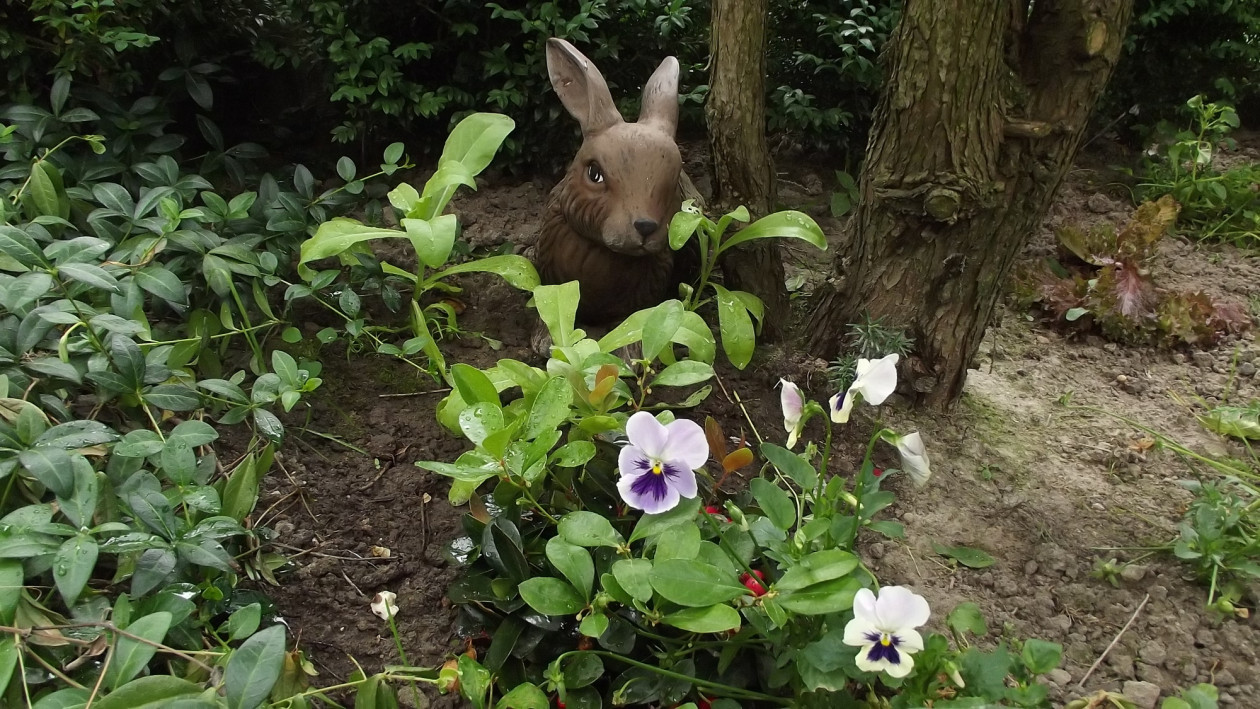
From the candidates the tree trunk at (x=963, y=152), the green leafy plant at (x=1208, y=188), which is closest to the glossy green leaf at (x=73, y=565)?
the tree trunk at (x=963, y=152)

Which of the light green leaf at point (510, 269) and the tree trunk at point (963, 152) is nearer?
the tree trunk at point (963, 152)

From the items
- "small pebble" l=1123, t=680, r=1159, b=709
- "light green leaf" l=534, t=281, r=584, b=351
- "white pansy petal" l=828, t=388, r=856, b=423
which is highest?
"white pansy petal" l=828, t=388, r=856, b=423

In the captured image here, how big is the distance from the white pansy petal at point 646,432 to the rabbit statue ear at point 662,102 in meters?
1.14

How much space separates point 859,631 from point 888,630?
4cm

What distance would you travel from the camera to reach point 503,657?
1.57 m

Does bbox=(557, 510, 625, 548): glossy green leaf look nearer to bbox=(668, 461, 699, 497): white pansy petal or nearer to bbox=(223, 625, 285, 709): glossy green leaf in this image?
bbox=(668, 461, 699, 497): white pansy petal

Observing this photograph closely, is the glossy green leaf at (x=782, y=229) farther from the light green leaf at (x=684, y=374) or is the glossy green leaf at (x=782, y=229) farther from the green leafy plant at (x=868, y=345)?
the light green leaf at (x=684, y=374)

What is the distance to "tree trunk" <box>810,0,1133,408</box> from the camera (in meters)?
1.97

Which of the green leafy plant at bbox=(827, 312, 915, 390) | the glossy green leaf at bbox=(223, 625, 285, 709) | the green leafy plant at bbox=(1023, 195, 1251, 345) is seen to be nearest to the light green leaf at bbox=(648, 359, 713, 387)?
the green leafy plant at bbox=(827, 312, 915, 390)

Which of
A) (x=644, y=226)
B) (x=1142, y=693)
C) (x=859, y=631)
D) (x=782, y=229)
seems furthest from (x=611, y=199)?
(x=1142, y=693)

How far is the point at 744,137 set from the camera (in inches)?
94.7

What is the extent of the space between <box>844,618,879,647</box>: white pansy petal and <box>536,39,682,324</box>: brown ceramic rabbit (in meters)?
1.19

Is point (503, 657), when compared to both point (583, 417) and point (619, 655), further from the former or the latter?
point (583, 417)

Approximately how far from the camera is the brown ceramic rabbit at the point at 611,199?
2170 mm
